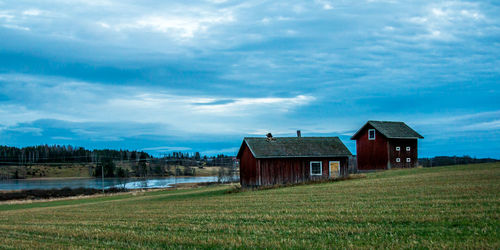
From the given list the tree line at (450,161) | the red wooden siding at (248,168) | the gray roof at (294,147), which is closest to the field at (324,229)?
the gray roof at (294,147)

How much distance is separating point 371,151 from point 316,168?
1579 centimetres

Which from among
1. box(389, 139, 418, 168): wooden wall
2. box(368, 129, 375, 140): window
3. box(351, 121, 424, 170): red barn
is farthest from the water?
box(389, 139, 418, 168): wooden wall

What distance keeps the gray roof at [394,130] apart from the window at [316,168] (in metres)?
14.3

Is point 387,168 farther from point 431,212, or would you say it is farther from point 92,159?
point 92,159

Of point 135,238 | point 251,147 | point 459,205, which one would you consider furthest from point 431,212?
point 251,147

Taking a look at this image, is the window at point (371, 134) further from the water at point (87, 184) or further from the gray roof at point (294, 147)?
the water at point (87, 184)

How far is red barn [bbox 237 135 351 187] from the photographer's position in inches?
1656

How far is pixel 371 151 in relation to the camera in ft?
186

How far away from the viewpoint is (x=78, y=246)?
42.8 ft

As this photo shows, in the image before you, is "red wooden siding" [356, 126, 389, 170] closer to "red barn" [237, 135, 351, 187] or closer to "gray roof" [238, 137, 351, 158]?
"gray roof" [238, 137, 351, 158]

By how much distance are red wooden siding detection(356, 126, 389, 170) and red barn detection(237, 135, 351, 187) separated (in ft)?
36.4

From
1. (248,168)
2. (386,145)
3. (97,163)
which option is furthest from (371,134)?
(97,163)

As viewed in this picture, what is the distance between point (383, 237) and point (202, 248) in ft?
15.6

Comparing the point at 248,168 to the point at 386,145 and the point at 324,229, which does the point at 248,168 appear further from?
the point at 324,229
